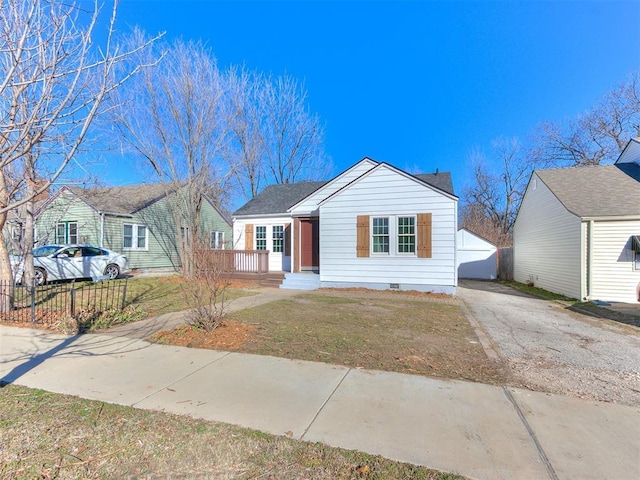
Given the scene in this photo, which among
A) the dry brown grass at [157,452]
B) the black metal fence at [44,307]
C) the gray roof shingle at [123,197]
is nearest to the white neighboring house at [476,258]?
the gray roof shingle at [123,197]

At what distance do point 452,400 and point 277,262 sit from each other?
477 inches

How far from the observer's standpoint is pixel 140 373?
3951 mm

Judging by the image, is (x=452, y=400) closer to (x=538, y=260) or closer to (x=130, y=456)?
(x=130, y=456)

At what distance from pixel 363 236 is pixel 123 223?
1360cm

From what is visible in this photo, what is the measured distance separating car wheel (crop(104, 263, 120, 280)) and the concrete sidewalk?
9946 mm

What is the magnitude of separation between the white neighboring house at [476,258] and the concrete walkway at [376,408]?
746 inches

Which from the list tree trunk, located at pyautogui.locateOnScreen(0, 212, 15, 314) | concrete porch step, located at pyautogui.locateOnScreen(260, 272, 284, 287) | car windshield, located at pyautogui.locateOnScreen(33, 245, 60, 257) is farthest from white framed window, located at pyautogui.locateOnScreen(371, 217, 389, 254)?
car windshield, located at pyautogui.locateOnScreen(33, 245, 60, 257)

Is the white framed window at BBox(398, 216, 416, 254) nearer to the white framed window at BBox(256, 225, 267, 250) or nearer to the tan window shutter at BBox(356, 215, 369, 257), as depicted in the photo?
the tan window shutter at BBox(356, 215, 369, 257)

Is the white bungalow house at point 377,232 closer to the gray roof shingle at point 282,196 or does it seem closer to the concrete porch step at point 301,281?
the concrete porch step at point 301,281

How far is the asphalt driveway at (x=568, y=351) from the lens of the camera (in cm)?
363

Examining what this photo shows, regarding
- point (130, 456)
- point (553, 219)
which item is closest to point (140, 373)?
point (130, 456)

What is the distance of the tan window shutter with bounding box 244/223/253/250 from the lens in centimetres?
1521

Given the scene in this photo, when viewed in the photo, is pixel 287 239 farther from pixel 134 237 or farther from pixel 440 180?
pixel 134 237

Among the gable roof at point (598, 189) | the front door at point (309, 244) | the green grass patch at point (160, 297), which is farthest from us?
the front door at point (309, 244)
